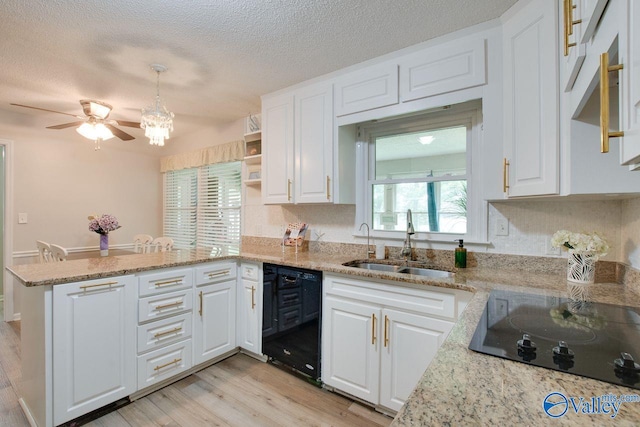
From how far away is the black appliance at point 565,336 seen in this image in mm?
692

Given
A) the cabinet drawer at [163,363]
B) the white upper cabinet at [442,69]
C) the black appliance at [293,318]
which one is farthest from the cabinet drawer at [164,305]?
the white upper cabinet at [442,69]

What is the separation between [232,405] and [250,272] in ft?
3.09

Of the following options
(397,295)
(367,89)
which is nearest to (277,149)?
(367,89)

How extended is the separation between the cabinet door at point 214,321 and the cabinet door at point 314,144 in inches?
39.2

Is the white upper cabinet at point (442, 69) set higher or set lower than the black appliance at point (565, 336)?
higher

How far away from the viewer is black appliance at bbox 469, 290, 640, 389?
692 mm

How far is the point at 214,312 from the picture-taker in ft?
7.85

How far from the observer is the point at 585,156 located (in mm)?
1303

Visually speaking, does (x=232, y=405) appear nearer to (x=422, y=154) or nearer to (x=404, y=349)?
(x=404, y=349)

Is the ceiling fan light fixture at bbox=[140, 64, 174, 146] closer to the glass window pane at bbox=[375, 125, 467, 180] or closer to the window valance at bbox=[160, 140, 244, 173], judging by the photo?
the window valance at bbox=[160, 140, 244, 173]

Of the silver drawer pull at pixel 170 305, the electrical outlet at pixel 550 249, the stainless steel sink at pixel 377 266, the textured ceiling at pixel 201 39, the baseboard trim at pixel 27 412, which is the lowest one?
the baseboard trim at pixel 27 412

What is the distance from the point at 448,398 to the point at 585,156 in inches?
51.1

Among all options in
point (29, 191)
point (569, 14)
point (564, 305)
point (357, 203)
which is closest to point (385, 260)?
point (357, 203)

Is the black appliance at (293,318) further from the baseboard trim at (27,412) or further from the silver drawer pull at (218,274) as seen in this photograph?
the baseboard trim at (27,412)
